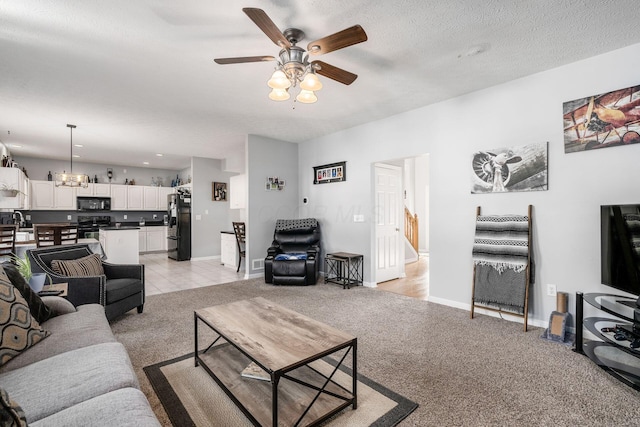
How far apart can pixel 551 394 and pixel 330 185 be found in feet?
13.4

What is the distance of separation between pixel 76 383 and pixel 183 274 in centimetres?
476

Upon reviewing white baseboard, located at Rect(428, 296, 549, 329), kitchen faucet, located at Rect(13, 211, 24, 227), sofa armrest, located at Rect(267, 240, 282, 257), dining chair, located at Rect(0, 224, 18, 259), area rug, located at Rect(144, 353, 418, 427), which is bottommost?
area rug, located at Rect(144, 353, 418, 427)

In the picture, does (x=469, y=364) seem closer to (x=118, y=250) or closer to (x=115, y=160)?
(x=118, y=250)

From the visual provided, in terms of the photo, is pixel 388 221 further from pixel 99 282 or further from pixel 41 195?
pixel 41 195

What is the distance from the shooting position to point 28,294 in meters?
1.89

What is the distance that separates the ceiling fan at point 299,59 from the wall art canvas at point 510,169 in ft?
6.45

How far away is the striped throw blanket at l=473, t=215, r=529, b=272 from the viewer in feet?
9.98

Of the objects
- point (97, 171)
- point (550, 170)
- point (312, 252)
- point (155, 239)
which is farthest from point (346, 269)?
point (97, 171)

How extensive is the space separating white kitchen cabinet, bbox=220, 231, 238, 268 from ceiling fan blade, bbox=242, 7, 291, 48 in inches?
188

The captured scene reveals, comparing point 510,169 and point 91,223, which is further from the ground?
point 510,169

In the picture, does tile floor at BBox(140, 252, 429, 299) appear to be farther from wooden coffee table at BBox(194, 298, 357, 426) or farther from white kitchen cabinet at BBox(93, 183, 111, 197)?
wooden coffee table at BBox(194, 298, 357, 426)

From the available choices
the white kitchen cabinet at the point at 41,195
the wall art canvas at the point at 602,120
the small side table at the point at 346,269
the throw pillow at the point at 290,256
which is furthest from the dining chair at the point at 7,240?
the wall art canvas at the point at 602,120

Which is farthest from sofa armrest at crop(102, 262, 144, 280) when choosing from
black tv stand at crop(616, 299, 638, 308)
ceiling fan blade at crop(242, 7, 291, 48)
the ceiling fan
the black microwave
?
the black microwave

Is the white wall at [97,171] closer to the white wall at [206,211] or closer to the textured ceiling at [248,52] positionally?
the white wall at [206,211]
